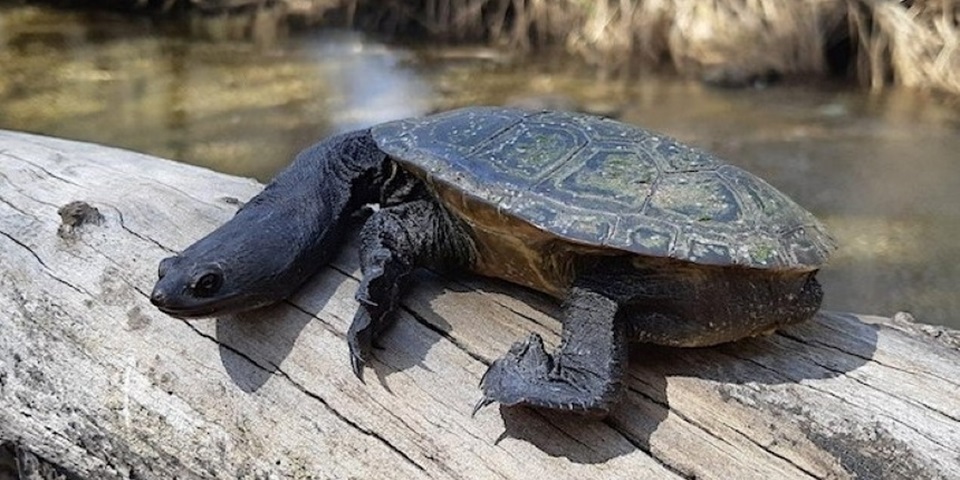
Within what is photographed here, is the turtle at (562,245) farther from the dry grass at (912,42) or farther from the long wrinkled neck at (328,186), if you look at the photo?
the dry grass at (912,42)

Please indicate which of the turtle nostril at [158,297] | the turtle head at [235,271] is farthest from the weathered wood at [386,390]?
the turtle nostril at [158,297]

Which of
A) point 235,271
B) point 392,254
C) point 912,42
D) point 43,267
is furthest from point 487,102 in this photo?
point 235,271

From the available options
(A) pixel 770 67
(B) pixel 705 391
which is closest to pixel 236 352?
(B) pixel 705 391

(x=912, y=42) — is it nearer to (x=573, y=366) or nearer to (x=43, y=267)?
(x=573, y=366)

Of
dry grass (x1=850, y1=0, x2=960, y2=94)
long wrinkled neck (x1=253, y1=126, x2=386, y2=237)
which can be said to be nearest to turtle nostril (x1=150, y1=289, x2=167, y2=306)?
long wrinkled neck (x1=253, y1=126, x2=386, y2=237)

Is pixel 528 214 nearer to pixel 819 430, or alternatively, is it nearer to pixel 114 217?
pixel 819 430

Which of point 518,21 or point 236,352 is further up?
point 236,352
